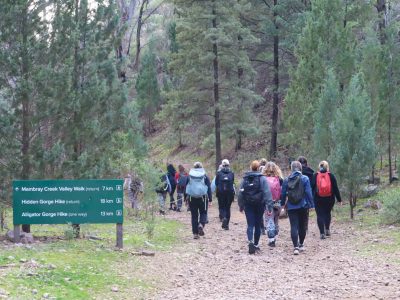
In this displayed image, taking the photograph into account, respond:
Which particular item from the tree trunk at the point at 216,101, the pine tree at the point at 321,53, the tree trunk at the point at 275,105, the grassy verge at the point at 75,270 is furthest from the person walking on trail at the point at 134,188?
the tree trunk at the point at 275,105

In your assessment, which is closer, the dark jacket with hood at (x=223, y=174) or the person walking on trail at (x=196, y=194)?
the person walking on trail at (x=196, y=194)

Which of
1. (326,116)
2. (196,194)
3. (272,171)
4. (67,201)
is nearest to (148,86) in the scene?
(326,116)

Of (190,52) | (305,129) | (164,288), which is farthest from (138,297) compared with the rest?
(190,52)

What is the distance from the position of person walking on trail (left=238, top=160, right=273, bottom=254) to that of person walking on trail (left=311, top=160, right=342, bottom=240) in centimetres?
231

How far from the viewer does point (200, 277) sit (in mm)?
8969

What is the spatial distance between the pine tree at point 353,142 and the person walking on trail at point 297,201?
434cm

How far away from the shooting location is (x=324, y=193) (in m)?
13.4

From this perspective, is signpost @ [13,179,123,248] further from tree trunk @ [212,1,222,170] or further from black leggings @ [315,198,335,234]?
tree trunk @ [212,1,222,170]

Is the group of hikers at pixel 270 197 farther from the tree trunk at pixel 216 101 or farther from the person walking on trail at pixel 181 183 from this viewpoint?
the tree trunk at pixel 216 101

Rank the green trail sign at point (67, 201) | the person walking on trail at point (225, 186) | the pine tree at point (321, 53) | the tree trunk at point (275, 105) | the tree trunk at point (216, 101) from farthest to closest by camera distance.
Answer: the tree trunk at point (275, 105), the tree trunk at point (216, 101), the pine tree at point (321, 53), the person walking on trail at point (225, 186), the green trail sign at point (67, 201)

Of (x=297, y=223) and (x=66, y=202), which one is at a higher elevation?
(x=66, y=202)

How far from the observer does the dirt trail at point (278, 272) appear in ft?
25.6

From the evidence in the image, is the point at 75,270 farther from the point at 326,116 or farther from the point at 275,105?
the point at 275,105

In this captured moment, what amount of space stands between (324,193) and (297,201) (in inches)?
84.1
